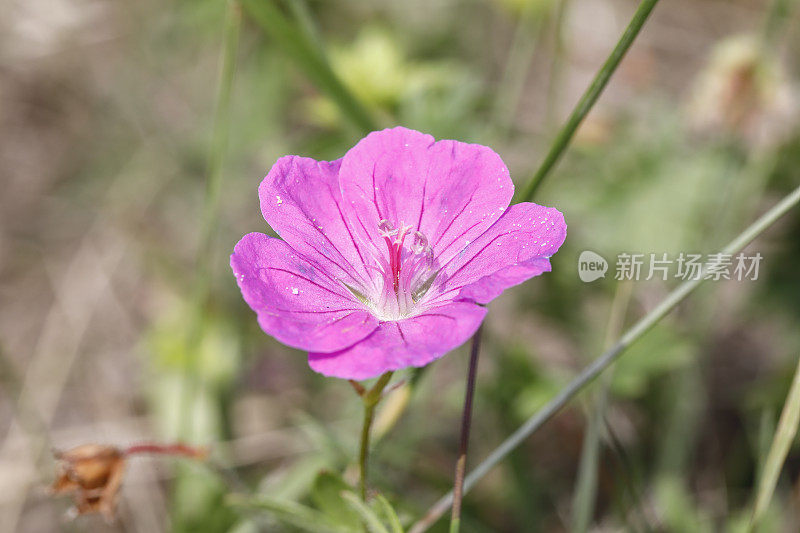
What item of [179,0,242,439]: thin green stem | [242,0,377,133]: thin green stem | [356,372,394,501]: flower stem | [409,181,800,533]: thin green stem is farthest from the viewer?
[179,0,242,439]: thin green stem

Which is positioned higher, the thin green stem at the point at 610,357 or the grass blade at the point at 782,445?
the thin green stem at the point at 610,357

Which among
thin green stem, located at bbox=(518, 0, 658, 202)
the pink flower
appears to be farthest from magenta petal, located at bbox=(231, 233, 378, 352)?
thin green stem, located at bbox=(518, 0, 658, 202)

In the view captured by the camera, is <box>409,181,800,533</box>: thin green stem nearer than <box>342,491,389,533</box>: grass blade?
No

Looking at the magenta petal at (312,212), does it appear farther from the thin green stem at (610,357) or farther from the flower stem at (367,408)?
the thin green stem at (610,357)

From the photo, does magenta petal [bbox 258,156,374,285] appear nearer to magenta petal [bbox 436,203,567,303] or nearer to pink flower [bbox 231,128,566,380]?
pink flower [bbox 231,128,566,380]

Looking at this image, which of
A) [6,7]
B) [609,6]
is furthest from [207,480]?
[609,6]

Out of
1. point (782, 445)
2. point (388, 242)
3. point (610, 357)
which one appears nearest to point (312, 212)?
point (388, 242)

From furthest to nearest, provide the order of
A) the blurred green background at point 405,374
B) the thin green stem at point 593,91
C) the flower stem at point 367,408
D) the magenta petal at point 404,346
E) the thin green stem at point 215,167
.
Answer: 1. the blurred green background at point 405,374
2. the thin green stem at point 215,167
3. the thin green stem at point 593,91
4. the flower stem at point 367,408
5. the magenta petal at point 404,346

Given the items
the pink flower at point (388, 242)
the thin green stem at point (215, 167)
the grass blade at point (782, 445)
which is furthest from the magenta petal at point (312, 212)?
the grass blade at point (782, 445)
